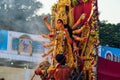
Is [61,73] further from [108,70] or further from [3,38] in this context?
[3,38]

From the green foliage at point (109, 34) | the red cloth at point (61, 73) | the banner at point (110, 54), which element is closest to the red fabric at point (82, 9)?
the red cloth at point (61, 73)

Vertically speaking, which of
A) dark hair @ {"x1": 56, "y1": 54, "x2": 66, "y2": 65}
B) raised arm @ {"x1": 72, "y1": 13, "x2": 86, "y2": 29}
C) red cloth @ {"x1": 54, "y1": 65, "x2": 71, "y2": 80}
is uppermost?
raised arm @ {"x1": 72, "y1": 13, "x2": 86, "y2": 29}

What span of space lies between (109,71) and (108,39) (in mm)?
20963

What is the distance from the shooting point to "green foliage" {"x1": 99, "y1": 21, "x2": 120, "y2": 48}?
27234mm

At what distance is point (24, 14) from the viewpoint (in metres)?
16.2

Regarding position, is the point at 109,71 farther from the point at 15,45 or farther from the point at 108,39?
the point at 108,39

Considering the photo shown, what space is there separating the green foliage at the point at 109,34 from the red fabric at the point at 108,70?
784 inches

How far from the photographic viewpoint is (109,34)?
28.5 meters

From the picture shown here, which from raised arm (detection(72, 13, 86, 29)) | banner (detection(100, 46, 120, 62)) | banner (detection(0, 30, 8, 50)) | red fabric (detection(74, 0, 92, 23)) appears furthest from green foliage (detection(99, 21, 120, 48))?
raised arm (detection(72, 13, 86, 29))

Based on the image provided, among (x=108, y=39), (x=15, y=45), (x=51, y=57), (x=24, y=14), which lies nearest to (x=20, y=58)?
(x=15, y=45)

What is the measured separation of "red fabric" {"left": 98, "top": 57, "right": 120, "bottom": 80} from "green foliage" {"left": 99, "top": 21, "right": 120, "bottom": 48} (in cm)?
1992

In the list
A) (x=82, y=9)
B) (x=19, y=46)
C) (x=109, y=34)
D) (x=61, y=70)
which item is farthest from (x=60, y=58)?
(x=109, y=34)

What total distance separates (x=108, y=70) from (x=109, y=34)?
2182cm

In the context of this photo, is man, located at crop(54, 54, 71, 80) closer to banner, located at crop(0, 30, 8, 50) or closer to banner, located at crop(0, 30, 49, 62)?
banner, located at crop(0, 30, 49, 62)
